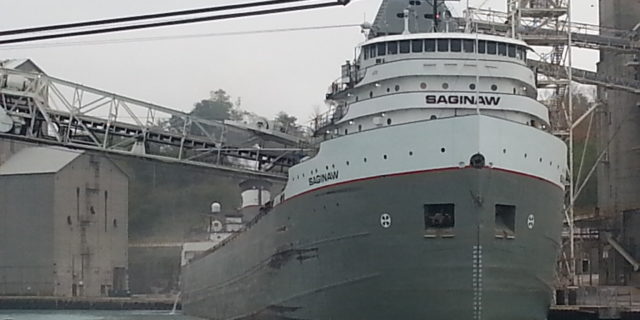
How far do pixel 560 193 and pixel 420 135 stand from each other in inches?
184

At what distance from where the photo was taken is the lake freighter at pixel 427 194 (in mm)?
24641

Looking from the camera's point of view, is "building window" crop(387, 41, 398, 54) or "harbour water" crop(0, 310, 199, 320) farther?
"harbour water" crop(0, 310, 199, 320)

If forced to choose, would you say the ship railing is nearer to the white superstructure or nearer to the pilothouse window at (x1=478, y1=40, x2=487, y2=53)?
the white superstructure

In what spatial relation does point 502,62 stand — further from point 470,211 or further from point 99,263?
point 99,263

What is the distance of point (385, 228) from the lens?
83.5ft

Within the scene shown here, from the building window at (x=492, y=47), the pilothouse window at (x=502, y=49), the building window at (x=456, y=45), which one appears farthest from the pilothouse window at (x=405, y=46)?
the pilothouse window at (x=502, y=49)

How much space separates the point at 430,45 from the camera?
28.3m

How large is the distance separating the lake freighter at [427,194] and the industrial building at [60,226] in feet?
120

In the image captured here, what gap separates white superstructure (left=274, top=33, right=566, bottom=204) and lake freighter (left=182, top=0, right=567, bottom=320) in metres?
0.03

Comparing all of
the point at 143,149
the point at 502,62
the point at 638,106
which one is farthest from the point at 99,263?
the point at 502,62

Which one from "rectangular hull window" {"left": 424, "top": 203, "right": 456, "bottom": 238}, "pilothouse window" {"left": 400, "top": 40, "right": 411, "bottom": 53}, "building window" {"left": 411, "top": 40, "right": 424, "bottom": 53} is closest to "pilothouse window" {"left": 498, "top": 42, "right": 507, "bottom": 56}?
"building window" {"left": 411, "top": 40, "right": 424, "bottom": 53}

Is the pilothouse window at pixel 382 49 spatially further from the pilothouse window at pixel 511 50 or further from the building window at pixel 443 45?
the pilothouse window at pixel 511 50

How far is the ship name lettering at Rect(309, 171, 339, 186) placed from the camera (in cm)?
2712

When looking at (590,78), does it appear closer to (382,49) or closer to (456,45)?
(456,45)
